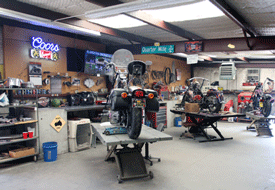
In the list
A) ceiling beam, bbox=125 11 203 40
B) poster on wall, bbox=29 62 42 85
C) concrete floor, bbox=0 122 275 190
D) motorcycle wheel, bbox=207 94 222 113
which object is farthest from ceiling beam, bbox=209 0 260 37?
poster on wall, bbox=29 62 42 85

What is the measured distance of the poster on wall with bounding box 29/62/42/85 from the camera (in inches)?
209

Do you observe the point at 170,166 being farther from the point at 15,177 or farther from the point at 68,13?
the point at 68,13

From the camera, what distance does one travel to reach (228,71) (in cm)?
796

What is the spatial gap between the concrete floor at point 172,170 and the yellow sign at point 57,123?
0.61m

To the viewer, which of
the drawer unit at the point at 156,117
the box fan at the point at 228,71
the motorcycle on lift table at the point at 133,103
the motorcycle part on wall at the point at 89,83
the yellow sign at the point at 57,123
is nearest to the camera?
the motorcycle on lift table at the point at 133,103

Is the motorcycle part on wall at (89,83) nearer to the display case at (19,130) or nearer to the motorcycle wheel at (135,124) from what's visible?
the display case at (19,130)

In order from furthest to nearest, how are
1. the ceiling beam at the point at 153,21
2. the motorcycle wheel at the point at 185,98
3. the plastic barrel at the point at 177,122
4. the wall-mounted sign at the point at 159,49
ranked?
the plastic barrel at the point at 177,122, the motorcycle wheel at the point at 185,98, the wall-mounted sign at the point at 159,49, the ceiling beam at the point at 153,21

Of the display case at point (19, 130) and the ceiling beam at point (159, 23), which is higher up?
the ceiling beam at point (159, 23)

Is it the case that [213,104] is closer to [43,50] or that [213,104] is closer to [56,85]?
[56,85]

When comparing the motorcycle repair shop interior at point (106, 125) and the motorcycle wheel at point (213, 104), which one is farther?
the motorcycle wheel at point (213, 104)

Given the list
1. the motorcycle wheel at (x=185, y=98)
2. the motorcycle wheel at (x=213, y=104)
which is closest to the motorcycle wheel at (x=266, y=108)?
the motorcycle wheel at (x=213, y=104)

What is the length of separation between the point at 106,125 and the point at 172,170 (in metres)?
1.45

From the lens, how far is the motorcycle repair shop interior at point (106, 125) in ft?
11.2

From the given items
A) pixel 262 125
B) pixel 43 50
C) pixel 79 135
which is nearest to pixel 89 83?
pixel 43 50
